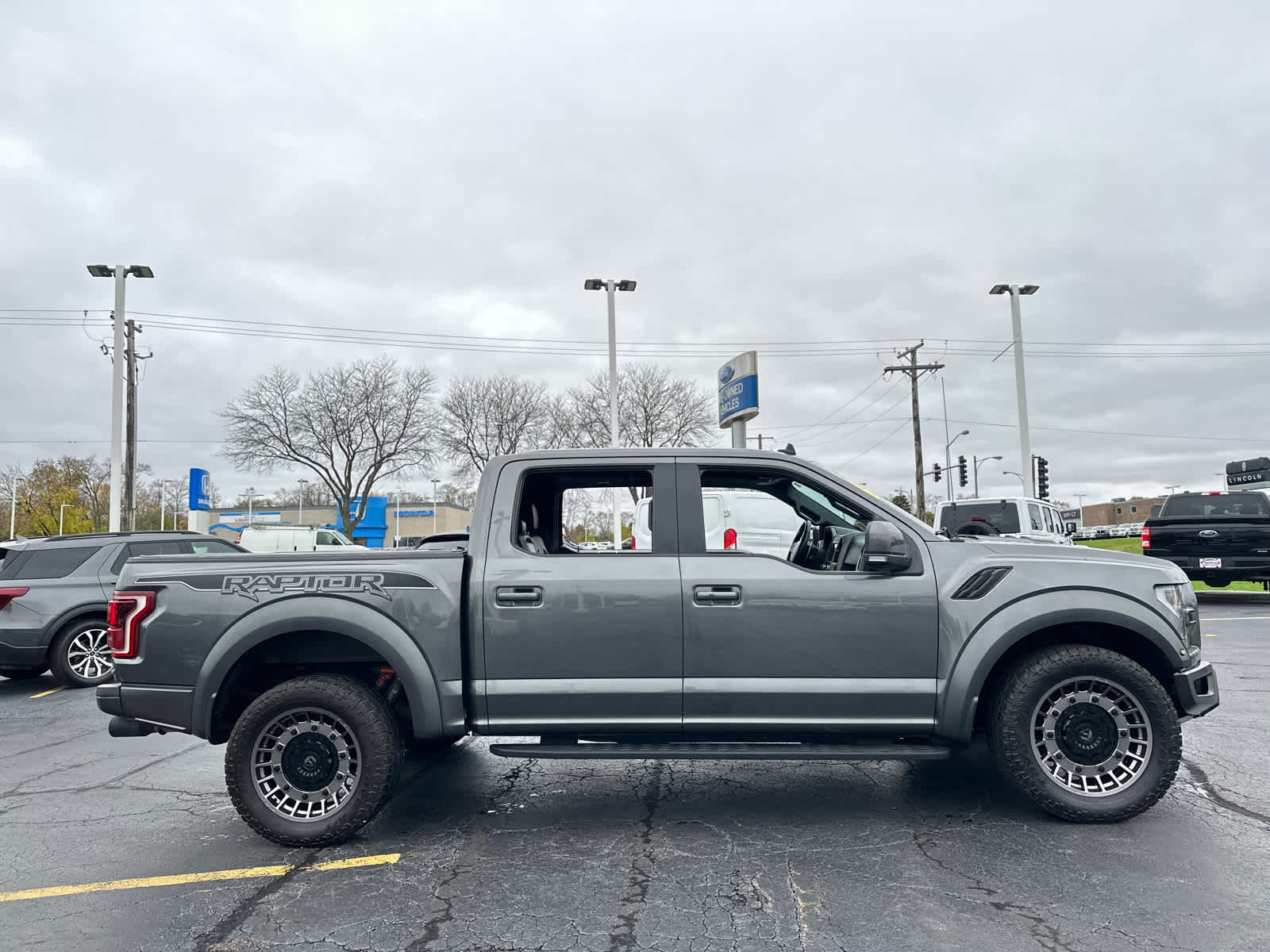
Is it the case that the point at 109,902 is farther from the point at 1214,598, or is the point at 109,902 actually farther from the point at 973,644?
the point at 1214,598

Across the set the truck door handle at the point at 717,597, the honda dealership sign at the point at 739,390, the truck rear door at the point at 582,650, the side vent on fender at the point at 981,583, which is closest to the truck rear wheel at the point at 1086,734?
the side vent on fender at the point at 981,583

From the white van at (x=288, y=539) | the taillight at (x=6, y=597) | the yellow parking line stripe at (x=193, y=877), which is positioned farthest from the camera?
the white van at (x=288, y=539)

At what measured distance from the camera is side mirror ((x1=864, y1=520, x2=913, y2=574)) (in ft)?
13.2

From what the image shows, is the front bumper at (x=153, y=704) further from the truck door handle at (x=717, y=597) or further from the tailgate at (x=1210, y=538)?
the tailgate at (x=1210, y=538)

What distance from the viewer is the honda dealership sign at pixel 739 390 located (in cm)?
1967

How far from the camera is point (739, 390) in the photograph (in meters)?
20.2

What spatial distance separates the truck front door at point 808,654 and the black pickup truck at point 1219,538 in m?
11.3

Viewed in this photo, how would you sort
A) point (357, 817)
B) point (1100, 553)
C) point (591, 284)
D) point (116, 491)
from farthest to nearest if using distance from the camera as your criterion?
1. point (591, 284)
2. point (116, 491)
3. point (1100, 553)
4. point (357, 817)

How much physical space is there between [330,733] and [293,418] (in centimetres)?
3635

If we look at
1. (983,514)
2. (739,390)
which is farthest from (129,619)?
(739,390)

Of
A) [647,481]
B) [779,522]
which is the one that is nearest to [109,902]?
[647,481]

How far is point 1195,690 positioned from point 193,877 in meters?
4.98

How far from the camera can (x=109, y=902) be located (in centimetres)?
350

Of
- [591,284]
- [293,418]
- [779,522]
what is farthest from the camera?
[293,418]
